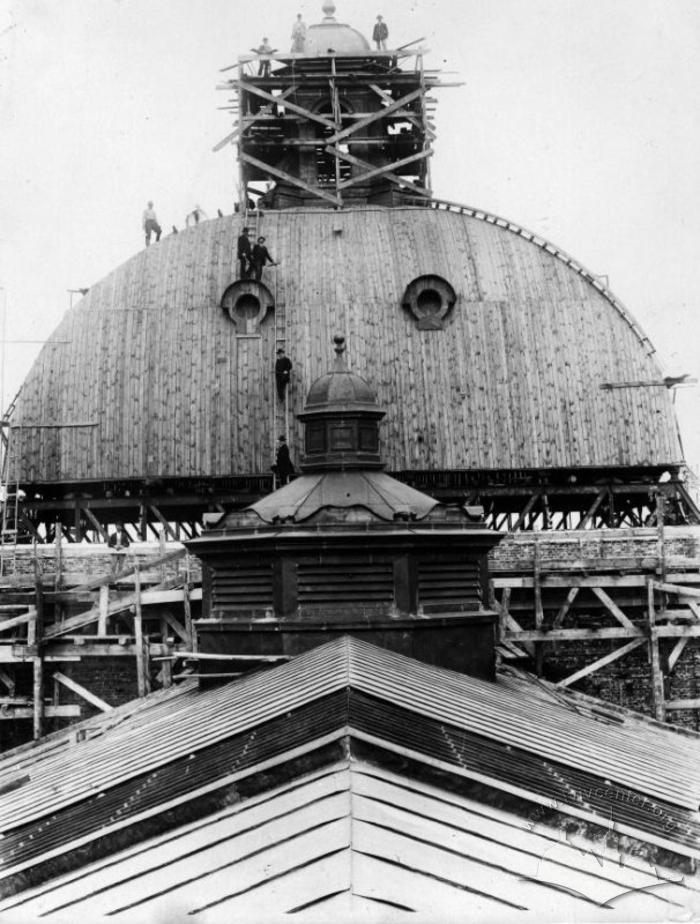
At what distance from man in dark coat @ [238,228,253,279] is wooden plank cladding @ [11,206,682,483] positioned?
2.04 feet

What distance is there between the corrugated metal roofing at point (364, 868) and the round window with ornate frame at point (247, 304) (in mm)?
22221

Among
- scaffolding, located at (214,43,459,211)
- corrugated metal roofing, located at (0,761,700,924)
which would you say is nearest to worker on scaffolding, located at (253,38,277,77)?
scaffolding, located at (214,43,459,211)

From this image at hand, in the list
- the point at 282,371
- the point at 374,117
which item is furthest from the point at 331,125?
the point at 282,371

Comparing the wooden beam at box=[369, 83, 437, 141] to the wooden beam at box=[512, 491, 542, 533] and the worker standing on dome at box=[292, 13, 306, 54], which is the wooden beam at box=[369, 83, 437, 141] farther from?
the wooden beam at box=[512, 491, 542, 533]

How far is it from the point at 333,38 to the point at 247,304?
15674 millimetres

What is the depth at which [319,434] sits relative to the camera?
1641 cm

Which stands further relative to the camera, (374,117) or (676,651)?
(374,117)

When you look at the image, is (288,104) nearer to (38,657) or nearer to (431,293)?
(431,293)

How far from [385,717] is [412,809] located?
1.68 m

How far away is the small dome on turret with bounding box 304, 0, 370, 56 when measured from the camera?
40.7m

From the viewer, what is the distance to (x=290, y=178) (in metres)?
Answer: 35.4

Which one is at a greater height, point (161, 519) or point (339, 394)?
point (339, 394)

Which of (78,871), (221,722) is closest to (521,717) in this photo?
(221,722)

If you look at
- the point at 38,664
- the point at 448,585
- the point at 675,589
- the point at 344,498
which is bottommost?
the point at 38,664
